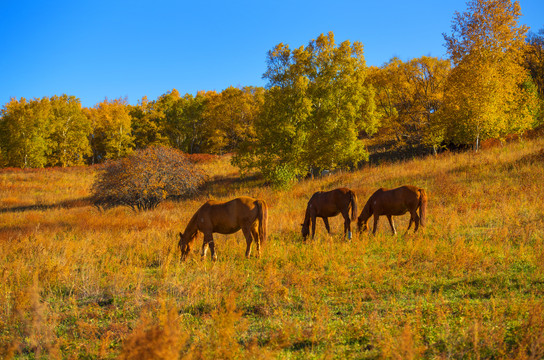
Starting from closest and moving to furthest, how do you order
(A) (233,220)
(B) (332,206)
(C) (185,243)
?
(A) (233,220) < (C) (185,243) < (B) (332,206)

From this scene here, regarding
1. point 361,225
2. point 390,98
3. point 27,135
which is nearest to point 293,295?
point 361,225

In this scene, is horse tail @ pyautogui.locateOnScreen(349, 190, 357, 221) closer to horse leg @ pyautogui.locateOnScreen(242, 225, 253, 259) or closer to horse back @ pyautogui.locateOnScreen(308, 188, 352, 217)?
horse back @ pyautogui.locateOnScreen(308, 188, 352, 217)

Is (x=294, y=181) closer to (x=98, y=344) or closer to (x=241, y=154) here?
(x=241, y=154)

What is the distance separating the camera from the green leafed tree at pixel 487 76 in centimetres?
2302

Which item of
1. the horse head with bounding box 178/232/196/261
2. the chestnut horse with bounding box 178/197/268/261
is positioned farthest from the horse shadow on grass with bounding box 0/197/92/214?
the chestnut horse with bounding box 178/197/268/261

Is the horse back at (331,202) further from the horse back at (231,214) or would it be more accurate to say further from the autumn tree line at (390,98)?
the autumn tree line at (390,98)

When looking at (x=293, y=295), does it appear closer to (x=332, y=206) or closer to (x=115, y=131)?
(x=332, y=206)

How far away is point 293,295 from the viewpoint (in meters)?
6.14

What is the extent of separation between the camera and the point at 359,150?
1105 inches

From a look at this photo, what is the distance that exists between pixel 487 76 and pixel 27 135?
2626 inches

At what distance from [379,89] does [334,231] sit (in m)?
29.3

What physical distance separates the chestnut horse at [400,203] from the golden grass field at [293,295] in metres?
0.63

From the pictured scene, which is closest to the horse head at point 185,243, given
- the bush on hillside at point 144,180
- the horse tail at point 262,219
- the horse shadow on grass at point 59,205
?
the horse tail at point 262,219

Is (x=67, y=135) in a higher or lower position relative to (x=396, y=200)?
higher
